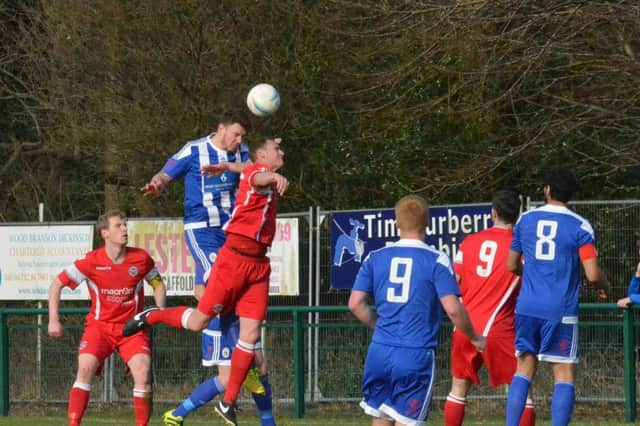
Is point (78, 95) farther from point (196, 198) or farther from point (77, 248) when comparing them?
point (196, 198)

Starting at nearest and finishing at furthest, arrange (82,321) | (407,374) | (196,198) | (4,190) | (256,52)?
(407,374) < (196,198) < (82,321) < (256,52) < (4,190)

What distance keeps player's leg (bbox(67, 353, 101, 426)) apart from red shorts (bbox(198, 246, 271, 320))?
151 cm

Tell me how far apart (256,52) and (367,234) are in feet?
13.8

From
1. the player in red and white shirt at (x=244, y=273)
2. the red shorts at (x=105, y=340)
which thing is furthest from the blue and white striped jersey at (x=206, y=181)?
the red shorts at (x=105, y=340)

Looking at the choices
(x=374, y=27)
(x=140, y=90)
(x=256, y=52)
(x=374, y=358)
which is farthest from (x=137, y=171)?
(x=374, y=358)

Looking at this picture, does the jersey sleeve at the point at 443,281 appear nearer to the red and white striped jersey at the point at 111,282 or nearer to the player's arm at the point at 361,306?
the player's arm at the point at 361,306

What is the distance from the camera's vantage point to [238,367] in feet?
33.7

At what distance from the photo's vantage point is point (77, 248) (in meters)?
18.4

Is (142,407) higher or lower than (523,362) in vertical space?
lower

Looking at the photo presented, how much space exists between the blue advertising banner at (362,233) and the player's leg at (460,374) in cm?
624

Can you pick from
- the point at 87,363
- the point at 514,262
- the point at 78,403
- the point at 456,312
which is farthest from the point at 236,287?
the point at 456,312

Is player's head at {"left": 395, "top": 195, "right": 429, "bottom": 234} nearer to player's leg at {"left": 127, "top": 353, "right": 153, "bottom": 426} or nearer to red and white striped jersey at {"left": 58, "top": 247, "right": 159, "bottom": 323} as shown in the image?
player's leg at {"left": 127, "top": 353, "right": 153, "bottom": 426}

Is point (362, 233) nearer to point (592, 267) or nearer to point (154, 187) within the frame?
point (154, 187)

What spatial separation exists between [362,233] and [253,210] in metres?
6.88
